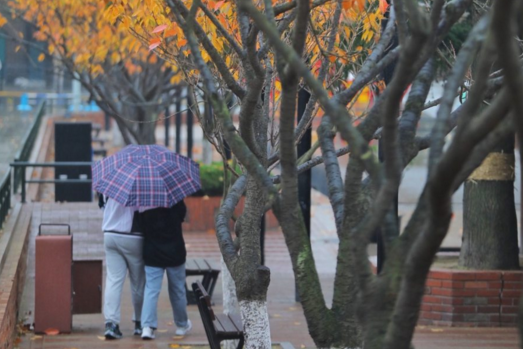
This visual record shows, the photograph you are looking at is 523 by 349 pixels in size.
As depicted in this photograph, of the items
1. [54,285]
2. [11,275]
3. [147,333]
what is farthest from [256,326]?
[54,285]

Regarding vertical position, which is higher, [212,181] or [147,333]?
[212,181]

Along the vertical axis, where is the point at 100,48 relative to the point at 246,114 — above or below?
above

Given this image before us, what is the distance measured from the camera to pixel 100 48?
571 inches

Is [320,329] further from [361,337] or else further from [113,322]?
[113,322]

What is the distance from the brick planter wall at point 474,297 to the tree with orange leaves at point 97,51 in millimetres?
6383

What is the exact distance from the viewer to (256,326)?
5.82 metres

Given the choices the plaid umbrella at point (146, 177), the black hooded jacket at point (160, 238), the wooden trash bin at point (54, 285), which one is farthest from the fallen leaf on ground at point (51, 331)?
the plaid umbrella at point (146, 177)

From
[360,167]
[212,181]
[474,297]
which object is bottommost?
[474,297]

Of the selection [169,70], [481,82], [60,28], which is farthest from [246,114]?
[169,70]

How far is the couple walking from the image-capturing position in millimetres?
8102

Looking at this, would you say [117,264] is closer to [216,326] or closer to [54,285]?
[54,285]

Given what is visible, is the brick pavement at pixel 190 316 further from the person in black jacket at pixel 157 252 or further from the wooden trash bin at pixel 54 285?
the person in black jacket at pixel 157 252

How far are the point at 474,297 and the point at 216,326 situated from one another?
340 centimetres

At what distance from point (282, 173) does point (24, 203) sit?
393 inches
